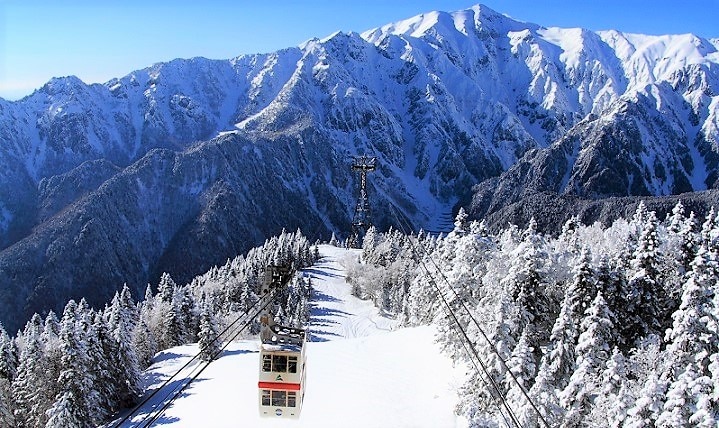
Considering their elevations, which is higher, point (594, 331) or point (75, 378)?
point (594, 331)

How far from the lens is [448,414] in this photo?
4925 centimetres

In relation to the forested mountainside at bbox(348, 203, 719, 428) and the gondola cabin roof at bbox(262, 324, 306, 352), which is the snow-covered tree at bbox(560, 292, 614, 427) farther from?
the gondola cabin roof at bbox(262, 324, 306, 352)

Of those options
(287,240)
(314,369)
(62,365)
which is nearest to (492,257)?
(314,369)

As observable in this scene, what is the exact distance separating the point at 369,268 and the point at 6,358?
304ft

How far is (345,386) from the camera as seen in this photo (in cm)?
5769

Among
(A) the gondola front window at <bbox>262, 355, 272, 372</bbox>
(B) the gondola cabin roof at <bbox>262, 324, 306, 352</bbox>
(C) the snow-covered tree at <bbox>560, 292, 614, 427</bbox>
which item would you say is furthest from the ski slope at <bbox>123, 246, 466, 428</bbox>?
(A) the gondola front window at <bbox>262, 355, 272, 372</bbox>

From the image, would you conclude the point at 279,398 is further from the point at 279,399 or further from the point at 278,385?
the point at 278,385

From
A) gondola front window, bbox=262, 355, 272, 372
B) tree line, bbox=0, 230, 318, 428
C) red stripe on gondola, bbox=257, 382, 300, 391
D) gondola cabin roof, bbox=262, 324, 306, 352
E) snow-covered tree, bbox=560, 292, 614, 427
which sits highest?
gondola cabin roof, bbox=262, 324, 306, 352

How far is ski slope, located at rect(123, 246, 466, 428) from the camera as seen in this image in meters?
50.2

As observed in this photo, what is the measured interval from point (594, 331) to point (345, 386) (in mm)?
25323

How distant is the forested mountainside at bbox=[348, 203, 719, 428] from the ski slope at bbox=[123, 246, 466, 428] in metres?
4.00

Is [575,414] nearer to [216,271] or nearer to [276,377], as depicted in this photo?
[276,377]

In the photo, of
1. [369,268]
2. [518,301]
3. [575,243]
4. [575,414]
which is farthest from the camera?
[369,268]

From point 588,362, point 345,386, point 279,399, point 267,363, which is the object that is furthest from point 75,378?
point 588,362
